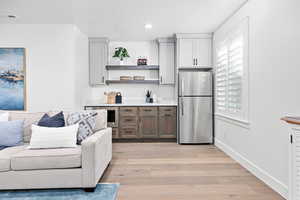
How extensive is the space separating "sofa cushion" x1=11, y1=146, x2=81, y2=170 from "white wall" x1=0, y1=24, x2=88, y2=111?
199 cm

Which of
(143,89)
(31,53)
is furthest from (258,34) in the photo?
(31,53)

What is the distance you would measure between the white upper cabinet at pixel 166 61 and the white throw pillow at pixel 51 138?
3103mm

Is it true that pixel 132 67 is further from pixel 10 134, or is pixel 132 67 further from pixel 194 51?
pixel 10 134

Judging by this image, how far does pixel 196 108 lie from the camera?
4.82m

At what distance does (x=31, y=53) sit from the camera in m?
4.32

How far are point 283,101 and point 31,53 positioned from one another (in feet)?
14.4

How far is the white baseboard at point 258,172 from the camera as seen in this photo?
2.37 metres

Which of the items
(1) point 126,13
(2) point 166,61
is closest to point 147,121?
(2) point 166,61

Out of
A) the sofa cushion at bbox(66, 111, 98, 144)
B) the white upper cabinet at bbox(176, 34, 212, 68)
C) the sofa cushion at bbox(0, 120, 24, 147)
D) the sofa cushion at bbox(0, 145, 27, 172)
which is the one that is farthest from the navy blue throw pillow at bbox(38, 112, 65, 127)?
the white upper cabinet at bbox(176, 34, 212, 68)

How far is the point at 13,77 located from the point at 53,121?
2.16m

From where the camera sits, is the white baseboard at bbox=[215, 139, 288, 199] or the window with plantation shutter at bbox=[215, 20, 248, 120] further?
the window with plantation shutter at bbox=[215, 20, 248, 120]

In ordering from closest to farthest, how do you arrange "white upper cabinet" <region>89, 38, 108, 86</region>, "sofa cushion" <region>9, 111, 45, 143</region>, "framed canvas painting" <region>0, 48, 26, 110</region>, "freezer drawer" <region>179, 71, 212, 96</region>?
"sofa cushion" <region>9, 111, 45, 143</region>, "framed canvas painting" <region>0, 48, 26, 110</region>, "freezer drawer" <region>179, 71, 212, 96</region>, "white upper cabinet" <region>89, 38, 108, 86</region>

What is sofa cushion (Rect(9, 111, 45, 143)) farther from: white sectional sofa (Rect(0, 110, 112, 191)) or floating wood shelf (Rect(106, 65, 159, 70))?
floating wood shelf (Rect(106, 65, 159, 70))

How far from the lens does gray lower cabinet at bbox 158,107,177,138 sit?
5.09 meters
